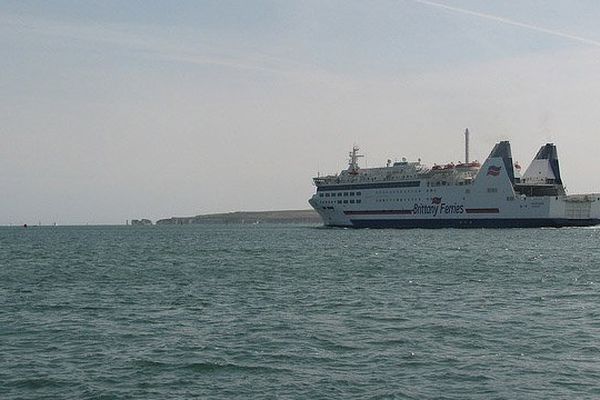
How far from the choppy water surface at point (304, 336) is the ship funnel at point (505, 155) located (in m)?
67.3

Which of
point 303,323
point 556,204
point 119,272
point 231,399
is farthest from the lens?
point 556,204

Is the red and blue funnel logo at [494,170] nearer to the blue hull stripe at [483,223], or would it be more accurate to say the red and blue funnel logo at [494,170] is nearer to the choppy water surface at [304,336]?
the blue hull stripe at [483,223]

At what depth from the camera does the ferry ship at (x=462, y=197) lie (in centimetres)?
10019

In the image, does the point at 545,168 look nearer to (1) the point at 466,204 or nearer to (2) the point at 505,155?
(2) the point at 505,155

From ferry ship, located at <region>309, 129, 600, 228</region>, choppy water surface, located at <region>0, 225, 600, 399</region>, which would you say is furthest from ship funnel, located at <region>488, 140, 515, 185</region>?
choppy water surface, located at <region>0, 225, 600, 399</region>

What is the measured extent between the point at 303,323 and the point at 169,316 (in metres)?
4.71

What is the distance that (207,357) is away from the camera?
54.7ft

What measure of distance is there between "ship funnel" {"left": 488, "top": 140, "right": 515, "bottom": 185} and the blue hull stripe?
6511 mm

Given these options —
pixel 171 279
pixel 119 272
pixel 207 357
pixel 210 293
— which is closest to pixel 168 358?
pixel 207 357

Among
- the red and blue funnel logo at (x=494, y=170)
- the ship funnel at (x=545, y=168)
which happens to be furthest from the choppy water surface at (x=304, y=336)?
the ship funnel at (x=545, y=168)

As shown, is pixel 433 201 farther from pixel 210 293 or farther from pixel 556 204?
pixel 210 293

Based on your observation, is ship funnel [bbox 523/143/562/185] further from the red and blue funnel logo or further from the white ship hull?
the red and blue funnel logo

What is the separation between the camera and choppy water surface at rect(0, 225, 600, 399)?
14219mm

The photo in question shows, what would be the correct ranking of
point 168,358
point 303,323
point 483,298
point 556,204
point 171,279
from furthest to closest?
point 556,204 → point 171,279 → point 483,298 → point 303,323 → point 168,358
